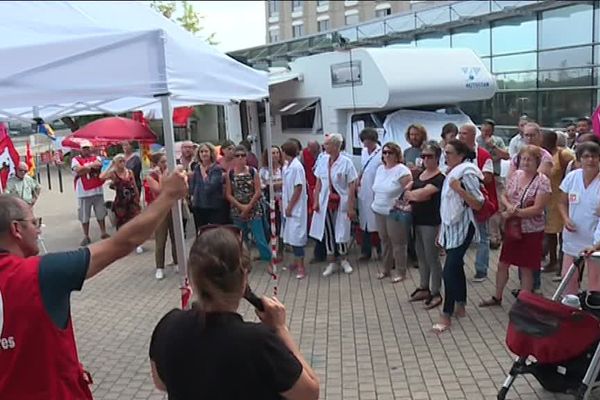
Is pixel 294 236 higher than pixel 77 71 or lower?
lower

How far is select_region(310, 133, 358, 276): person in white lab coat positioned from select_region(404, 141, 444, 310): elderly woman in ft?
5.57

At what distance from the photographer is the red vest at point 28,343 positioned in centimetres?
221

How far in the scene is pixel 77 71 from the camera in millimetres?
3818

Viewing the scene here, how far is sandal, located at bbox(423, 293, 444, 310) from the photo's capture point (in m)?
6.45

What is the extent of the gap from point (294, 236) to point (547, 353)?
4.53 metres

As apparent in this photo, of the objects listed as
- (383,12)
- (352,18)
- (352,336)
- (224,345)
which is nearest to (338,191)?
(352,336)

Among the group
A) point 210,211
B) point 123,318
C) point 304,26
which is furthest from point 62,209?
point 304,26

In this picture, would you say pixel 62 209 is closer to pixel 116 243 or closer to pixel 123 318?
pixel 123 318

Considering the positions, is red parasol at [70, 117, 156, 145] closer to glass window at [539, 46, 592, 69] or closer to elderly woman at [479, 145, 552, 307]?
elderly woman at [479, 145, 552, 307]

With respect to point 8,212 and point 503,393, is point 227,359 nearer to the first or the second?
point 8,212

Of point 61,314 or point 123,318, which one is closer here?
point 61,314

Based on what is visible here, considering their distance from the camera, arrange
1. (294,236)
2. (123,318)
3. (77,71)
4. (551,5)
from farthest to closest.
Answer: (551,5) < (294,236) < (123,318) < (77,71)

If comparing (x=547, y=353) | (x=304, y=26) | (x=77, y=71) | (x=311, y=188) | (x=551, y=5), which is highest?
(x=304, y=26)

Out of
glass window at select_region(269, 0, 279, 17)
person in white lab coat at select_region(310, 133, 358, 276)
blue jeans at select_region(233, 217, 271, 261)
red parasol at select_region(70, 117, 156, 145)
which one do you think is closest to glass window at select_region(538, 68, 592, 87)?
person in white lab coat at select_region(310, 133, 358, 276)
